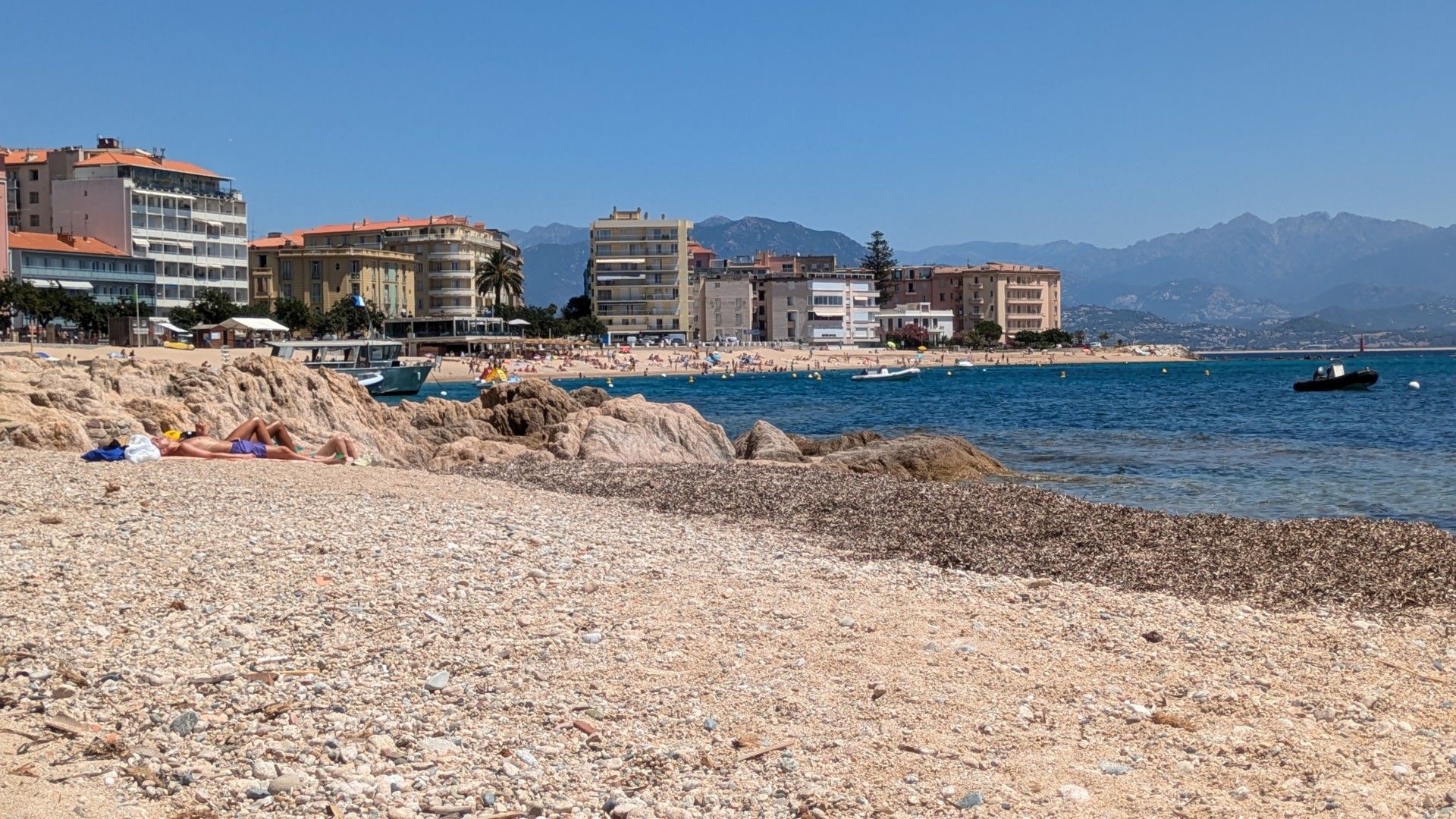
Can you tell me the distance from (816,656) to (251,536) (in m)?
5.13

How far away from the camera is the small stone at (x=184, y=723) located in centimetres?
625

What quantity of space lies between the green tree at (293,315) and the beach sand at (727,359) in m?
11.2

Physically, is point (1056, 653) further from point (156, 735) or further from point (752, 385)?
point (752, 385)

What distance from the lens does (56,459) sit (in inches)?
589

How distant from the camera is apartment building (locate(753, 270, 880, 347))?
463ft

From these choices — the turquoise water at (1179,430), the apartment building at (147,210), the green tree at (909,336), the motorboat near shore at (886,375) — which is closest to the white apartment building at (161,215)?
the apartment building at (147,210)

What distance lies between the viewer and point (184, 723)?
631 cm

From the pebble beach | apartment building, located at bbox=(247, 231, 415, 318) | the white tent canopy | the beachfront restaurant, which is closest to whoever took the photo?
A: the pebble beach

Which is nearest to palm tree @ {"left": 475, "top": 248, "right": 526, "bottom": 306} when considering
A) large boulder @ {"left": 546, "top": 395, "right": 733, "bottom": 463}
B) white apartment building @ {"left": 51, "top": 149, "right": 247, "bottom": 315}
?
white apartment building @ {"left": 51, "top": 149, "right": 247, "bottom": 315}

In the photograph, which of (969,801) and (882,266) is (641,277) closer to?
(882,266)

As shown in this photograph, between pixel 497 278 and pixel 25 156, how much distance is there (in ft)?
134

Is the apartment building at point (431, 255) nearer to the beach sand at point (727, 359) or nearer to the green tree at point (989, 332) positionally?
the beach sand at point (727, 359)

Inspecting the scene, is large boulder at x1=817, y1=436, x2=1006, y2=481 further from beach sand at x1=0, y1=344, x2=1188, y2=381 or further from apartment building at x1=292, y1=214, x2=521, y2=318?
apartment building at x1=292, y1=214, x2=521, y2=318

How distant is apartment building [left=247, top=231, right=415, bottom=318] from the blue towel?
337 ft
